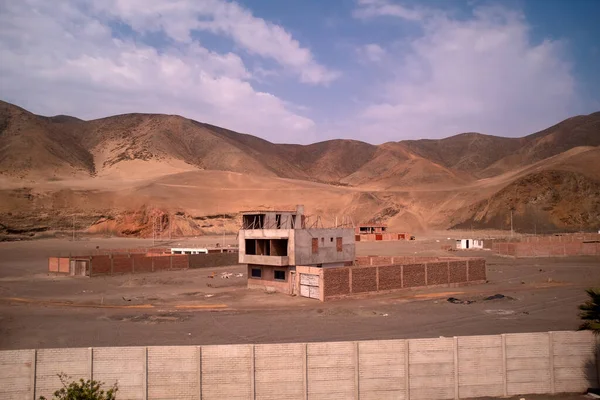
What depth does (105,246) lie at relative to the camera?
3447 inches

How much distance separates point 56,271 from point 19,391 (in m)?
48.1

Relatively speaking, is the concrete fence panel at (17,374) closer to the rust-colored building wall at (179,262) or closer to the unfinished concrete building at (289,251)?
the unfinished concrete building at (289,251)

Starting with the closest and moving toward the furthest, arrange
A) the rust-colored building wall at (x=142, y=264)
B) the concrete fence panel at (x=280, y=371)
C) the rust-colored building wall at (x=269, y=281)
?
the concrete fence panel at (x=280, y=371)
the rust-colored building wall at (x=269, y=281)
the rust-colored building wall at (x=142, y=264)

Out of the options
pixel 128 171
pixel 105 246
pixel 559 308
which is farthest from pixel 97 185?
pixel 559 308

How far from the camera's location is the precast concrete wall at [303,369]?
1328cm

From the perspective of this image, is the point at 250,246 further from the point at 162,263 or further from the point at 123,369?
the point at 123,369

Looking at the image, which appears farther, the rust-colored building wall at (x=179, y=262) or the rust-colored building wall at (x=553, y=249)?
the rust-colored building wall at (x=553, y=249)

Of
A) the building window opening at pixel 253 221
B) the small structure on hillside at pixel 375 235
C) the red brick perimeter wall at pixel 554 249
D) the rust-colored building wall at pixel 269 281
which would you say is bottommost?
the rust-colored building wall at pixel 269 281

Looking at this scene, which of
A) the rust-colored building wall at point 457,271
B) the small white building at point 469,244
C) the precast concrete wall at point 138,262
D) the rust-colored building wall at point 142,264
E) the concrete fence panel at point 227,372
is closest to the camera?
the concrete fence panel at point 227,372

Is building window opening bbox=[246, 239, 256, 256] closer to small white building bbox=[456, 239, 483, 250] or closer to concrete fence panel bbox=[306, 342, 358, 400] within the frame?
concrete fence panel bbox=[306, 342, 358, 400]

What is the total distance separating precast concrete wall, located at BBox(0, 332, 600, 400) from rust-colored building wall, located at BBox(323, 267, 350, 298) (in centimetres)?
2261

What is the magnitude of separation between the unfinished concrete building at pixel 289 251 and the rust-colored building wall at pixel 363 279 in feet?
9.35

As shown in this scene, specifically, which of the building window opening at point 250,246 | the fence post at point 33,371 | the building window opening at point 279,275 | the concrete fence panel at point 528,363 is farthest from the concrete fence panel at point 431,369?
the building window opening at point 250,246

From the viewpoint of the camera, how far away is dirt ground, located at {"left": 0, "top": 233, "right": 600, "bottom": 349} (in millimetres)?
26172
